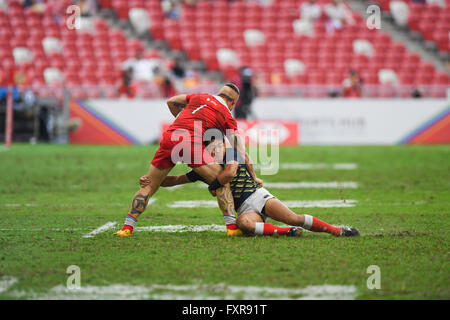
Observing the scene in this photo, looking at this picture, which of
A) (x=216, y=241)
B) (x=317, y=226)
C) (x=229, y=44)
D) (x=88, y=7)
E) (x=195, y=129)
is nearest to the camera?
(x=216, y=241)

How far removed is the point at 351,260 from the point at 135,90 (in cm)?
1728

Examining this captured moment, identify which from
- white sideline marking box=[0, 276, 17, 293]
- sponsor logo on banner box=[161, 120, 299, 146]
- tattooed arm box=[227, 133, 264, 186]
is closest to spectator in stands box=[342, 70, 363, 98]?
sponsor logo on banner box=[161, 120, 299, 146]

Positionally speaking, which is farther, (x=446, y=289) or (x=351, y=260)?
(x=351, y=260)

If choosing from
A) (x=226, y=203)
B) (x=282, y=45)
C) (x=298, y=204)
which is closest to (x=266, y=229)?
(x=226, y=203)

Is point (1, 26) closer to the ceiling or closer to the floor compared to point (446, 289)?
closer to the ceiling

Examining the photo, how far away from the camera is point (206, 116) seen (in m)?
6.79

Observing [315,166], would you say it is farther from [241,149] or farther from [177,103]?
[241,149]

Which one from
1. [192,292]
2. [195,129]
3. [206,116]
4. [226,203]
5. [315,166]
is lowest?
[192,292]

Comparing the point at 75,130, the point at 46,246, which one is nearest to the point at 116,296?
the point at 46,246

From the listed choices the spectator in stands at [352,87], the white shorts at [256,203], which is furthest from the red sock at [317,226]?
the spectator in stands at [352,87]

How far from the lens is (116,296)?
437 centimetres

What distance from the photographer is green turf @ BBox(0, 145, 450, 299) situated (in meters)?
4.81

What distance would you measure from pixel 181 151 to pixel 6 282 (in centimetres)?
249
